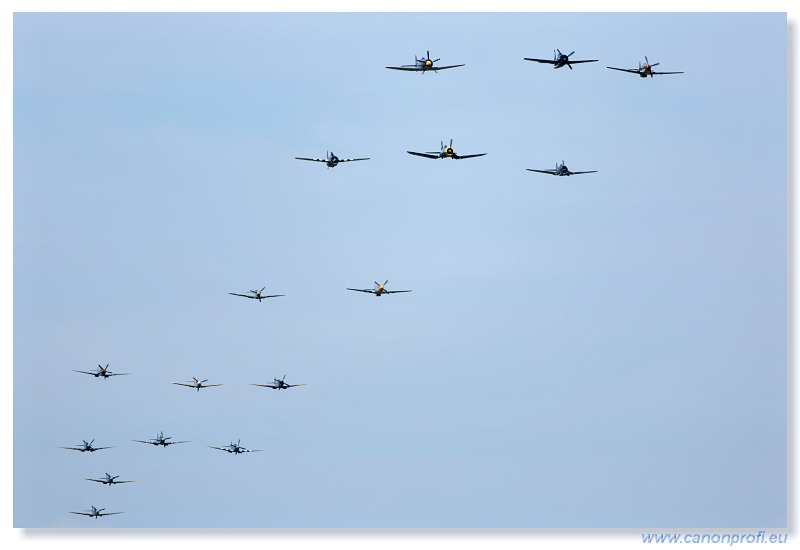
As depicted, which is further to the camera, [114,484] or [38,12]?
[114,484]

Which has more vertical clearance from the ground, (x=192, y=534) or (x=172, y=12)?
(x=172, y=12)

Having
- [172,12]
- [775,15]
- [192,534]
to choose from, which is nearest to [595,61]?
[775,15]

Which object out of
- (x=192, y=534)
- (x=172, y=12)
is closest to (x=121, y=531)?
(x=192, y=534)
